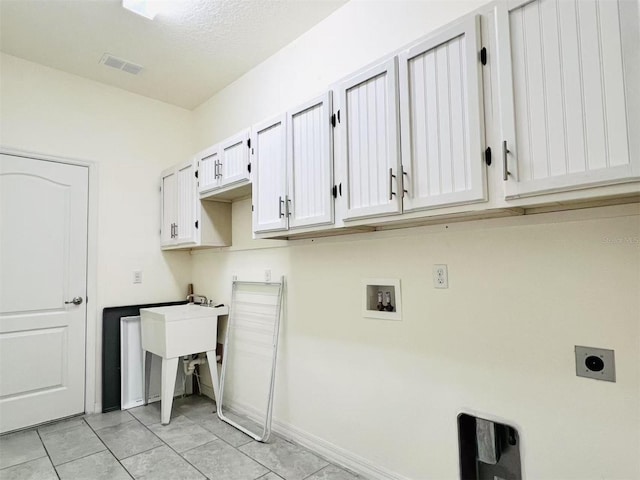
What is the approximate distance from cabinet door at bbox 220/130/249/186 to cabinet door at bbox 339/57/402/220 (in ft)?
3.21

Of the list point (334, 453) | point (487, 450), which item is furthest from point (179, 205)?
point (487, 450)

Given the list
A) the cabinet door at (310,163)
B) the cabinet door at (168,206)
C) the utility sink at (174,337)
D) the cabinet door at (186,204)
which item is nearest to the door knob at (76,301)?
the utility sink at (174,337)

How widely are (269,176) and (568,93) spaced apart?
170 centimetres

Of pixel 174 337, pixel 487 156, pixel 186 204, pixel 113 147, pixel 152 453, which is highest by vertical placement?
pixel 113 147

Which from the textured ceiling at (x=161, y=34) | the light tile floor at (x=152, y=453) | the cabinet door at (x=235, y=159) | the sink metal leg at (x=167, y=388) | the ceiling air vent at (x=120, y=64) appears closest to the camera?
the light tile floor at (x=152, y=453)

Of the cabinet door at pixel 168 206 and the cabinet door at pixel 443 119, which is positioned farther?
the cabinet door at pixel 168 206

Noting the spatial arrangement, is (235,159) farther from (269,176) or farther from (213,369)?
(213,369)

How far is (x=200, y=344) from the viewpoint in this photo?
3.20 m

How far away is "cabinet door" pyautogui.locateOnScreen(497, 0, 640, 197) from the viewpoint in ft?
3.85

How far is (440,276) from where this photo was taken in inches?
76.3

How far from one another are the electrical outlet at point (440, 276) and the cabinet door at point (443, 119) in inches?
16.8

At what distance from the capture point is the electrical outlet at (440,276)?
75.4 inches

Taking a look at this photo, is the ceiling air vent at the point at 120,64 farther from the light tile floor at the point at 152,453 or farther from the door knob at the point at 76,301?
the light tile floor at the point at 152,453

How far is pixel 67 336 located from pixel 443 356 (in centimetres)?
315
